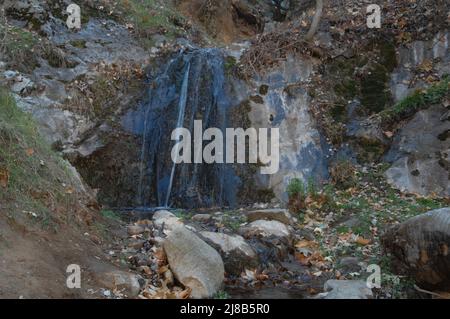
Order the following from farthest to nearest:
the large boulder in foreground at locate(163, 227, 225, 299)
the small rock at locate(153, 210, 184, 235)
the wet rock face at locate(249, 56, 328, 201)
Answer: the wet rock face at locate(249, 56, 328, 201) < the small rock at locate(153, 210, 184, 235) < the large boulder in foreground at locate(163, 227, 225, 299)

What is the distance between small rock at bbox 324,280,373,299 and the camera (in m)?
4.01

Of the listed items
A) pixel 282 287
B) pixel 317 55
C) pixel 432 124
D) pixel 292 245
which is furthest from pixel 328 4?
pixel 282 287

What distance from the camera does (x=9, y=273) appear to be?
11.6 ft

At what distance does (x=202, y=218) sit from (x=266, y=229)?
114 centimetres

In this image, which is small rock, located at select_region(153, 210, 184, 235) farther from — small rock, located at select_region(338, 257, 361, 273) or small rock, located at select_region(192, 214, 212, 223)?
small rock, located at select_region(338, 257, 361, 273)

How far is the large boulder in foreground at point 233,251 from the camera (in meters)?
4.80

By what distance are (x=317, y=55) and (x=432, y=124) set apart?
307 centimetres

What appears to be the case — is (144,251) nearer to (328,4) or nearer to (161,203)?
(161,203)

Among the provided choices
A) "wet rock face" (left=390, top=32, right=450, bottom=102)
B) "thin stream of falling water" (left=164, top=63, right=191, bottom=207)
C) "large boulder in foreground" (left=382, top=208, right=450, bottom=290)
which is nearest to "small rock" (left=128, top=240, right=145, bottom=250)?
"thin stream of falling water" (left=164, top=63, right=191, bottom=207)

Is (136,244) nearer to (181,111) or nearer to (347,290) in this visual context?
(347,290)

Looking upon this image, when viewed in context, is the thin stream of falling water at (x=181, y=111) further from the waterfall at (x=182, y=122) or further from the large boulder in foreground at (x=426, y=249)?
the large boulder in foreground at (x=426, y=249)

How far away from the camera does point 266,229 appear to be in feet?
18.8

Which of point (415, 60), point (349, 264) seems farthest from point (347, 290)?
point (415, 60)

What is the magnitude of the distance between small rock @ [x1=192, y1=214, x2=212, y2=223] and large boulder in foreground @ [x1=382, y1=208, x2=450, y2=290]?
2.74 meters
